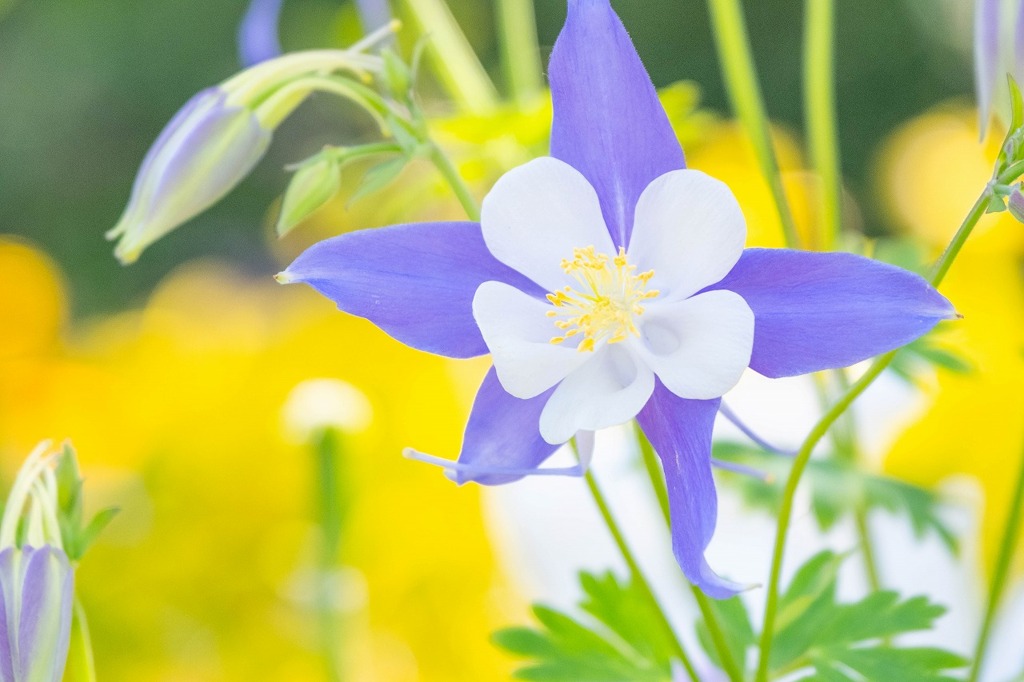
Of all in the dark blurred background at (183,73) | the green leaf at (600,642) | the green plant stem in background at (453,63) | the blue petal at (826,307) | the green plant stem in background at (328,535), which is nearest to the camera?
the blue petal at (826,307)

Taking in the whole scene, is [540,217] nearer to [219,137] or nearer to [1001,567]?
[219,137]

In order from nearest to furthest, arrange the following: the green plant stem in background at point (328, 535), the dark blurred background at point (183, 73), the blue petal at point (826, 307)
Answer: the blue petal at point (826, 307) < the green plant stem in background at point (328, 535) < the dark blurred background at point (183, 73)

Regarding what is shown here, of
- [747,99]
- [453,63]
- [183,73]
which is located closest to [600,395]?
[747,99]

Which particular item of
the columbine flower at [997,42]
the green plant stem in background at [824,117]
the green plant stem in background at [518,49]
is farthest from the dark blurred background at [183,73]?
the columbine flower at [997,42]

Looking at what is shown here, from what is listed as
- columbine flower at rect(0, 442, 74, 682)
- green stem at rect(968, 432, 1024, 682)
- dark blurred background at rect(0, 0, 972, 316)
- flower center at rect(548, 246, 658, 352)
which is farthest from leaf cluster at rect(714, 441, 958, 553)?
dark blurred background at rect(0, 0, 972, 316)

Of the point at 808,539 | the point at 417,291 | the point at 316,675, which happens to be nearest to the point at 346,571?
the point at 316,675

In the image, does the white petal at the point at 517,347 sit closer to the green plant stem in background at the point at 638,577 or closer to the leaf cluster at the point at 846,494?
the green plant stem in background at the point at 638,577
